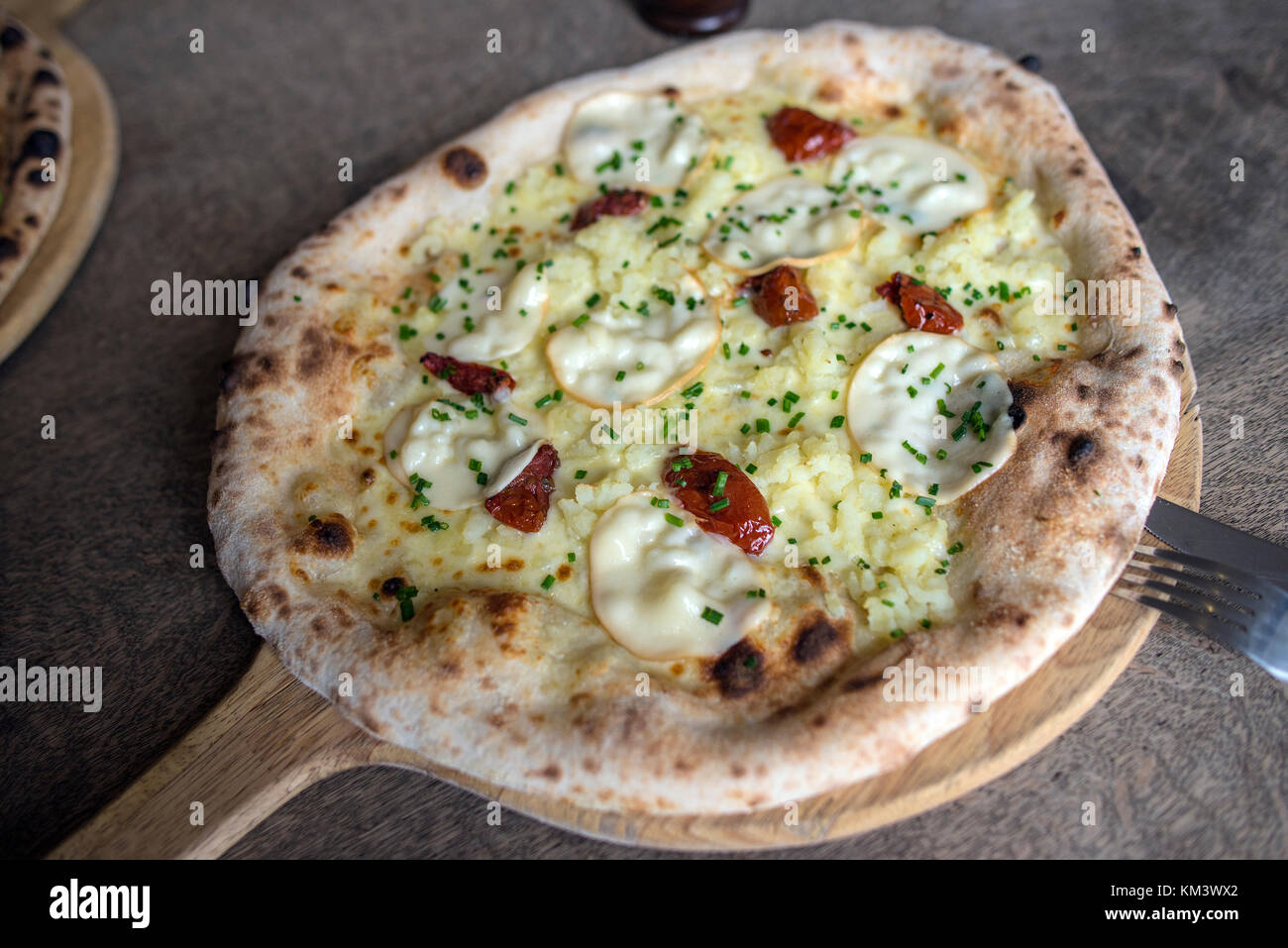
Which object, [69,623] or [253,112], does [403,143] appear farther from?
[69,623]

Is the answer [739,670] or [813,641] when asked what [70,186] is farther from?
[813,641]

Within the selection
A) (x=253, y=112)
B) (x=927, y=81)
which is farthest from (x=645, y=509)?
(x=253, y=112)

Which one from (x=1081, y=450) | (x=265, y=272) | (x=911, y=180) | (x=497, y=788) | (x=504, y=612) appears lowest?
(x=497, y=788)

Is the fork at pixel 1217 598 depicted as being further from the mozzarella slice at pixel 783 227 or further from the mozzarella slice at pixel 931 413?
the mozzarella slice at pixel 783 227

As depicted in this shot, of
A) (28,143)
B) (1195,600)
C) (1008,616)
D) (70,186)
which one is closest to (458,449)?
(1008,616)

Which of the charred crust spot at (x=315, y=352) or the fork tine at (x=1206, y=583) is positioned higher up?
the fork tine at (x=1206, y=583)

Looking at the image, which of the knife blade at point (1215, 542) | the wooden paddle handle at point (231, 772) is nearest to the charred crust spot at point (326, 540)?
the wooden paddle handle at point (231, 772)
